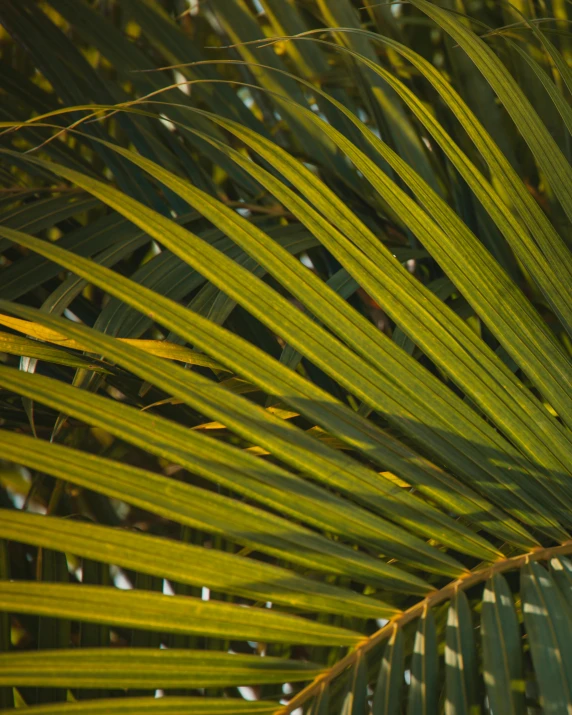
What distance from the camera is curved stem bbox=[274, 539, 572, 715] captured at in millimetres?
331

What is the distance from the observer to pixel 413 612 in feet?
1.16

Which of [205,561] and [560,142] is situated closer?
[205,561]

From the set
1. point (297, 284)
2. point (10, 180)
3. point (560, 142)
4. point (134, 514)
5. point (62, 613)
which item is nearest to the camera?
point (62, 613)

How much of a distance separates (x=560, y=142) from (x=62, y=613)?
688mm

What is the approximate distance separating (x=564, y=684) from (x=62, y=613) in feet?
0.75

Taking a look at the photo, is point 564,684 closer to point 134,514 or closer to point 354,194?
point 354,194

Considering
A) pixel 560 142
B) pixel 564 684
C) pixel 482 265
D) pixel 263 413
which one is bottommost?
pixel 564 684

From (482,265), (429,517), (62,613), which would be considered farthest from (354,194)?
(62,613)

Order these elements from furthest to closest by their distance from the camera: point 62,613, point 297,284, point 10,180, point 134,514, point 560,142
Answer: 1. point 134,514
2. point 10,180
3. point 560,142
4. point 297,284
5. point 62,613

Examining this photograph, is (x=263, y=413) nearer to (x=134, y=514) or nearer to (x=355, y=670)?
(x=355, y=670)

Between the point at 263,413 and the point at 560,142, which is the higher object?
the point at 560,142

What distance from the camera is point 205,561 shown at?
297 millimetres

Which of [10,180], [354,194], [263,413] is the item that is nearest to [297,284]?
[263,413]

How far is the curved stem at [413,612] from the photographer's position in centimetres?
33
